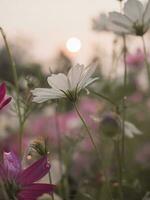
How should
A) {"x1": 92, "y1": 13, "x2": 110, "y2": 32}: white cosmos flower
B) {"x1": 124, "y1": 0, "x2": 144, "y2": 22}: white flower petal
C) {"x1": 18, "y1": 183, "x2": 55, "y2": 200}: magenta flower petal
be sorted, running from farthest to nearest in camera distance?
1. {"x1": 92, "y1": 13, "x2": 110, "y2": 32}: white cosmos flower
2. {"x1": 124, "y1": 0, "x2": 144, "y2": 22}: white flower petal
3. {"x1": 18, "y1": 183, "x2": 55, "y2": 200}: magenta flower petal

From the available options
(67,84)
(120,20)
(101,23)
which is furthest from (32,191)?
(101,23)

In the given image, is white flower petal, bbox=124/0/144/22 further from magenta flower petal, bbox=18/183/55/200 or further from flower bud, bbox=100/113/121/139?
magenta flower petal, bbox=18/183/55/200

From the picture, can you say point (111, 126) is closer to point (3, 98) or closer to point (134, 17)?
point (134, 17)

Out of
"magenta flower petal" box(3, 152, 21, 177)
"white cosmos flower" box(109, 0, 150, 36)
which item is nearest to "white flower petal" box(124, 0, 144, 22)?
"white cosmos flower" box(109, 0, 150, 36)

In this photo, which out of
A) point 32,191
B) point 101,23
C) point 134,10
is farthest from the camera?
point 101,23

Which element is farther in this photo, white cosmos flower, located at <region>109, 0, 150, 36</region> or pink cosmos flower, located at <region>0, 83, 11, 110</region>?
white cosmos flower, located at <region>109, 0, 150, 36</region>

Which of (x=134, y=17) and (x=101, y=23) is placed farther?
(x=101, y=23)

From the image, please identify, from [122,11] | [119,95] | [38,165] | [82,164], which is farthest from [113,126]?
[119,95]
